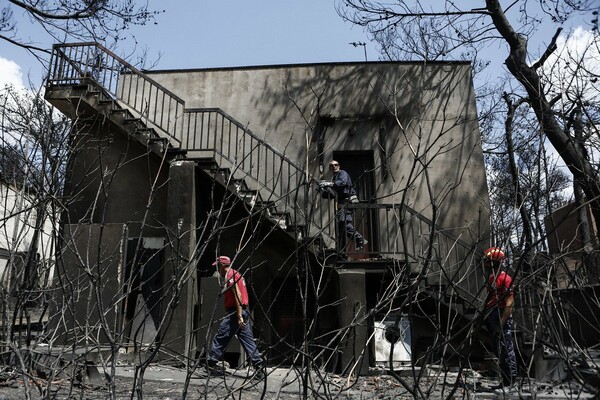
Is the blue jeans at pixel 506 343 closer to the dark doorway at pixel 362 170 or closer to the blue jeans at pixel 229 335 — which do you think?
the blue jeans at pixel 229 335

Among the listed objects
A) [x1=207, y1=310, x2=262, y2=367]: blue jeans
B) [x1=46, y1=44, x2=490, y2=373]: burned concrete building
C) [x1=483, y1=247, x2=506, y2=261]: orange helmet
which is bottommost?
[x1=207, y1=310, x2=262, y2=367]: blue jeans

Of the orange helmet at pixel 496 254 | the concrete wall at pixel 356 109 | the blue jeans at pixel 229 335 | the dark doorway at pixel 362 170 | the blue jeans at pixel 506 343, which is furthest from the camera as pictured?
the concrete wall at pixel 356 109

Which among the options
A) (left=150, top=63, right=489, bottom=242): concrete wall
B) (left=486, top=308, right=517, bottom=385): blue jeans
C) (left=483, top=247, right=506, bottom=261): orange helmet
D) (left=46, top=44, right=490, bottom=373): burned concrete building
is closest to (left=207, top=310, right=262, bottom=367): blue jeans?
(left=46, top=44, right=490, bottom=373): burned concrete building

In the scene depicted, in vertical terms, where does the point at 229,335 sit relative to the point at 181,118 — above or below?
below

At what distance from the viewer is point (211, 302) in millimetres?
8703

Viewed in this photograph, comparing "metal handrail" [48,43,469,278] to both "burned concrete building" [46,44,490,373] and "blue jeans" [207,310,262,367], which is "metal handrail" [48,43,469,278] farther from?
"blue jeans" [207,310,262,367]

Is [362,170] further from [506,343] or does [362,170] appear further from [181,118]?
[506,343]

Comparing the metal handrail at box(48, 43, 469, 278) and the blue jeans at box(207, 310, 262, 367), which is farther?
the metal handrail at box(48, 43, 469, 278)

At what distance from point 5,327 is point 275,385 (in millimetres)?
3508

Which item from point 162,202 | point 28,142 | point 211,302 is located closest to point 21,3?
point 28,142

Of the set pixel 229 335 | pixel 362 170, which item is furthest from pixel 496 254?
pixel 362 170

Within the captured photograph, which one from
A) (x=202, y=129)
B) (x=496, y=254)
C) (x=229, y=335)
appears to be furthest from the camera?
(x=202, y=129)

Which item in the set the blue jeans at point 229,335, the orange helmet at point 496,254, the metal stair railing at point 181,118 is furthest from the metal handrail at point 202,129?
the orange helmet at point 496,254

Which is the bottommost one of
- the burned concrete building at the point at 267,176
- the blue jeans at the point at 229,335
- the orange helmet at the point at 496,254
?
the blue jeans at the point at 229,335
